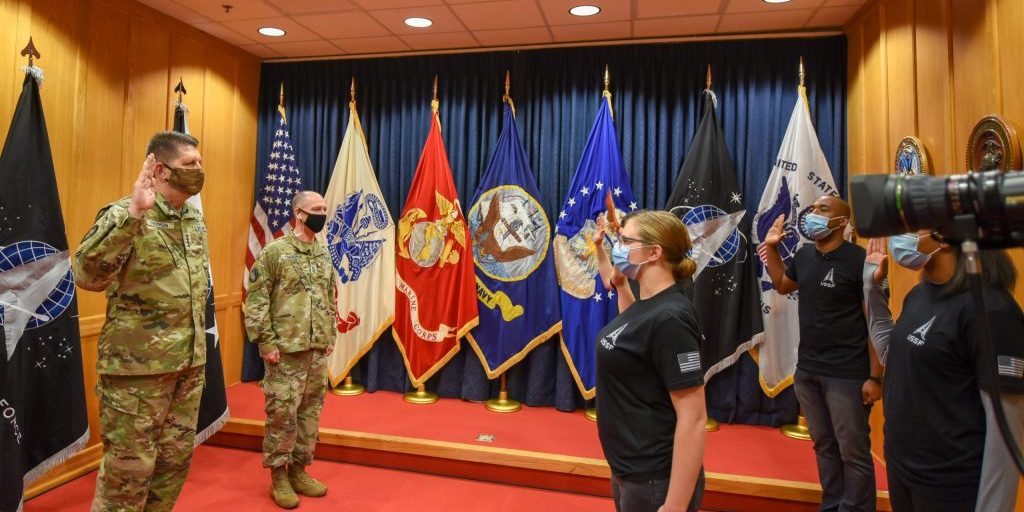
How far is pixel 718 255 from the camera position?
3.65 m

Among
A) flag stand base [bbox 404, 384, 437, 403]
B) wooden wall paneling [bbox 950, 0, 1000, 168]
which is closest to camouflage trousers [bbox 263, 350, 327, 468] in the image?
flag stand base [bbox 404, 384, 437, 403]

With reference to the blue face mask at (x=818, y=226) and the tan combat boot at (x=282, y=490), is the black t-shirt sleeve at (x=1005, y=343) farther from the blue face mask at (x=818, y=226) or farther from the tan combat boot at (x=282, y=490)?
the tan combat boot at (x=282, y=490)

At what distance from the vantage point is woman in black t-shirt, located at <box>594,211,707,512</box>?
129 cm

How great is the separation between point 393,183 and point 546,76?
1.37 m

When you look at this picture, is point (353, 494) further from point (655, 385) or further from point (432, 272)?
point (655, 385)

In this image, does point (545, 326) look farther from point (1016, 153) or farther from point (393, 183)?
point (1016, 153)

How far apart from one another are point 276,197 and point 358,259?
76 cm

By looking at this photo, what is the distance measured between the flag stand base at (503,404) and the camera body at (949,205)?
3253 millimetres

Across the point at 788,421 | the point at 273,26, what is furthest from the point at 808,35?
the point at 273,26

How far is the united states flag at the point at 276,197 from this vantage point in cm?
423

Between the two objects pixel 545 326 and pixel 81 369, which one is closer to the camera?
pixel 81 369

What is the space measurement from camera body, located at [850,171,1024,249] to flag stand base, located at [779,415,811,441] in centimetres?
296

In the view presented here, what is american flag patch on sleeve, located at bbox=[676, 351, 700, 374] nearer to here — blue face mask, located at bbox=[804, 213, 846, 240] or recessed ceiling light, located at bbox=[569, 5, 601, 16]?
blue face mask, located at bbox=[804, 213, 846, 240]

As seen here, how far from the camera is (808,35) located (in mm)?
3703
